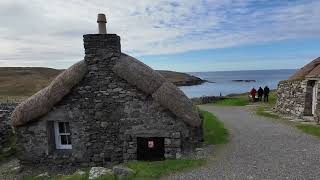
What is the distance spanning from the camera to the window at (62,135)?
17156 millimetres

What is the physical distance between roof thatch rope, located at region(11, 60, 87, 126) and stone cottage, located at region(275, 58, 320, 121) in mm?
14448

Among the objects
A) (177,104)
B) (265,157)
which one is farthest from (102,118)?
(265,157)

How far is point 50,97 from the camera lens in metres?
16.4

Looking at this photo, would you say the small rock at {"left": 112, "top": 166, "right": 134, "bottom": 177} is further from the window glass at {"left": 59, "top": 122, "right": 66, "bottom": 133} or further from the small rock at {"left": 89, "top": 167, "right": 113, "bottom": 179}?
the window glass at {"left": 59, "top": 122, "right": 66, "bottom": 133}

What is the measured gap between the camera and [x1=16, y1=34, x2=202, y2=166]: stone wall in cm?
1609

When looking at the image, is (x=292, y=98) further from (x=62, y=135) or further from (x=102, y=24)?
(x=62, y=135)

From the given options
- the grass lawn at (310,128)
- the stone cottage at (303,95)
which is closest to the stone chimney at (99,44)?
the grass lawn at (310,128)

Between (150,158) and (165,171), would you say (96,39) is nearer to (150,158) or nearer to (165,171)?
(150,158)

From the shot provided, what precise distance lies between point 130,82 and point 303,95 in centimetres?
1464

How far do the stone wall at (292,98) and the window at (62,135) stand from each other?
52.4 feet

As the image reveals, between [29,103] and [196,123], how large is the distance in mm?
7726

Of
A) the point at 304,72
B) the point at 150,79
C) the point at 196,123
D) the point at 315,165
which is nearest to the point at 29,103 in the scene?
the point at 150,79

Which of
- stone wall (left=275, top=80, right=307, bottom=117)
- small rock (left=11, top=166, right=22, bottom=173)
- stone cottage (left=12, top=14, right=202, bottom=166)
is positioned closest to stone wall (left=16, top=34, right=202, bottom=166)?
stone cottage (left=12, top=14, right=202, bottom=166)

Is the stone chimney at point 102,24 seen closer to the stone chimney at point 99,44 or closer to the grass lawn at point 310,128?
the stone chimney at point 99,44
